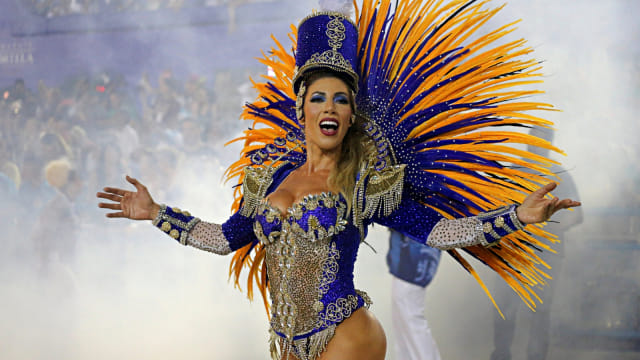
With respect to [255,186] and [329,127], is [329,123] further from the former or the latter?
Answer: [255,186]

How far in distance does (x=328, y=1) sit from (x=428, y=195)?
3.57 feet

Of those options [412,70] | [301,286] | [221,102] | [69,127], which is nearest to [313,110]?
[412,70]

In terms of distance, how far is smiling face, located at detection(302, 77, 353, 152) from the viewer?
208 centimetres

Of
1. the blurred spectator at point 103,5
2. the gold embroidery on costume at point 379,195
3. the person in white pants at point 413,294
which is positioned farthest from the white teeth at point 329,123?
the blurred spectator at point 103,5

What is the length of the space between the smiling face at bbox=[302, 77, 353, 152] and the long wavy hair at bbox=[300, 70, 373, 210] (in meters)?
0.02

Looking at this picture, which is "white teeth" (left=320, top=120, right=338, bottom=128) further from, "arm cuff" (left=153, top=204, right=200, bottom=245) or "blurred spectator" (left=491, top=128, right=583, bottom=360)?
"blurred spectator" (left=491, top=128, right=583, bottom=360)

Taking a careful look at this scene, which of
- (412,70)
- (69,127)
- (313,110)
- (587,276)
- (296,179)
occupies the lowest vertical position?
(587,276)

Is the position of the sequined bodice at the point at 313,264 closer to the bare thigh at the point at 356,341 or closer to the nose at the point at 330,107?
the bare thigh at the point at 356,341

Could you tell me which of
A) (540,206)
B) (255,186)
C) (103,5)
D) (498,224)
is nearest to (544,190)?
(540,206)

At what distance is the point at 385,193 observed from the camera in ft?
6.75

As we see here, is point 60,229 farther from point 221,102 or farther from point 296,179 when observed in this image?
point 296,179

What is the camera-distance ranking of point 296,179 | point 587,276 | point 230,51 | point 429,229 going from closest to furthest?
point 429,229 < point 296,179 < point 587,276 < point 230,51

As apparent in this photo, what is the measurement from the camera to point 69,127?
4941mm

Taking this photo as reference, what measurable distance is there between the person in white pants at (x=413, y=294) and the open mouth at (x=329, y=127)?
2.06 m
